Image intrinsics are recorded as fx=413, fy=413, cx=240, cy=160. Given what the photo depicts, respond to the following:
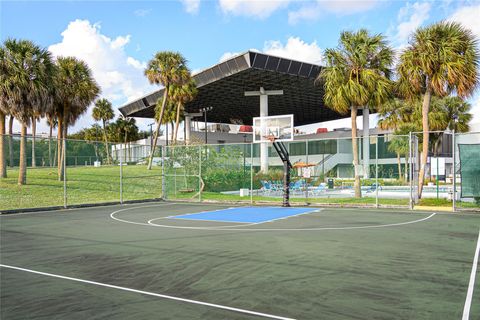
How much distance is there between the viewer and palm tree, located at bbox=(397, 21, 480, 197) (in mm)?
17062

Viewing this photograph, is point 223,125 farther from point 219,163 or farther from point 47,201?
point 47,201

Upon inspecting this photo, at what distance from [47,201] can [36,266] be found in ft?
45.7

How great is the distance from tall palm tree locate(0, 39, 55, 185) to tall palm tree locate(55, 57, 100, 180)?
348 centimetres

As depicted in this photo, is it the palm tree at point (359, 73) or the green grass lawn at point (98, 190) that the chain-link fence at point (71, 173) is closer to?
the green grass lawn at point (98, 190)

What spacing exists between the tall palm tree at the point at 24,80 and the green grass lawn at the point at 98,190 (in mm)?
3889

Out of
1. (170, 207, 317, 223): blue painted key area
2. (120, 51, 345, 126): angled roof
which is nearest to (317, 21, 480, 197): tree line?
(170, 207, 317, 223): blue painted key area

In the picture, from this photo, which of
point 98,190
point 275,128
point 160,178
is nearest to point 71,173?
point 98,190

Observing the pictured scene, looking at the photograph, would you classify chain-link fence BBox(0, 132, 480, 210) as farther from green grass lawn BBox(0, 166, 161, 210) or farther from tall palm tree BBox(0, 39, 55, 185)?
tall palm tree BBox(0, 39, 55, 185)

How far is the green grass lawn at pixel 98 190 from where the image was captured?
19375 millimetres

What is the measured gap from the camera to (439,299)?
525cm

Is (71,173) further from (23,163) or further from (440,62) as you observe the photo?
(440,62)

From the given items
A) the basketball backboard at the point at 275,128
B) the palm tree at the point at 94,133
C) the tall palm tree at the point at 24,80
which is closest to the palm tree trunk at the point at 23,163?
the tall palm tree at the point at 24,80

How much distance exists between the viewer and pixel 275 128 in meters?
21.3

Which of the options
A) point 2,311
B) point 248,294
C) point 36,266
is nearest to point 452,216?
point 248,294
